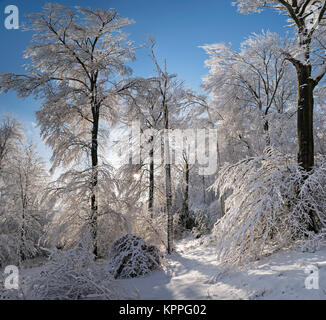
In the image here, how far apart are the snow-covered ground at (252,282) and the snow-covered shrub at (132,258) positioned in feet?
1.09

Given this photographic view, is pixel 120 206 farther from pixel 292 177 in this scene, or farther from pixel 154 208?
pixel 292 177

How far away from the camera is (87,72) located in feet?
26.3

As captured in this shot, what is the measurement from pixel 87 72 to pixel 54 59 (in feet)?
3.72

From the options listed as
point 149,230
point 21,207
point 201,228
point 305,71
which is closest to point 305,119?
point 305,71

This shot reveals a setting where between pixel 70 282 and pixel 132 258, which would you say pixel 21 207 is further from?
pixel 70 282

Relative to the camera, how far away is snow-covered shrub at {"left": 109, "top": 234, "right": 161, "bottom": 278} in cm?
566

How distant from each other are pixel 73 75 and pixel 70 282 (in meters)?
7.68

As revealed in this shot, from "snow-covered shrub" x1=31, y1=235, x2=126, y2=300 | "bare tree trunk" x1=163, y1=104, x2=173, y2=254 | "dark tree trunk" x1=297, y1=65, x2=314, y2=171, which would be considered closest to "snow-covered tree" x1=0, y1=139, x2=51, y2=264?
"bare tree trunk" x1=163, y1=104, x2=173, y2=254

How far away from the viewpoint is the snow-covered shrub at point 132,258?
566 centimetres

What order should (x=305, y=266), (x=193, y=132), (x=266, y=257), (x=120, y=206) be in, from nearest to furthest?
1. (x=305, y=266)
2. (x=266, y=257)
3. (x=120, y=206)
4. (x=193, y=132)

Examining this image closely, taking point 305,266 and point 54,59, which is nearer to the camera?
point 305,266

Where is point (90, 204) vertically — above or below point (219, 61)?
below

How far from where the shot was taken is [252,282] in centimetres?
354

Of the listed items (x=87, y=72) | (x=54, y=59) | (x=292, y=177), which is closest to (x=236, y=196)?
(x=292, y=177)
